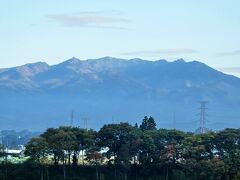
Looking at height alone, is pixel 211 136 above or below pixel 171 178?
above

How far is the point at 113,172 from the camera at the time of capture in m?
46.3

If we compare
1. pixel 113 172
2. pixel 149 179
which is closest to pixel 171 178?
pixel 149 179

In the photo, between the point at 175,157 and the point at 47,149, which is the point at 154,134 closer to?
the point at 175,157

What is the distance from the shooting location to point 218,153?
46.0 metres

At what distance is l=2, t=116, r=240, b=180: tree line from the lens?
4550 cm

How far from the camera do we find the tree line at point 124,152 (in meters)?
45.5

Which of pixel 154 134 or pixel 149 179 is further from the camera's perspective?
pixel 154 134

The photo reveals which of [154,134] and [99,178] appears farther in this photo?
[154,134]

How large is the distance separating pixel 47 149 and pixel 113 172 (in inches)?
183

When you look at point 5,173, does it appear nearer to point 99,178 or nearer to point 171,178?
point 99,178

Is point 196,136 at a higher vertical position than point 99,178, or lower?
higher

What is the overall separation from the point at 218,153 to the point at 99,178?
8.02 meters

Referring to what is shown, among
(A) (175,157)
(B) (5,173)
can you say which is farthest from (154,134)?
(B) (5,173)

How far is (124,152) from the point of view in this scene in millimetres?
46656
